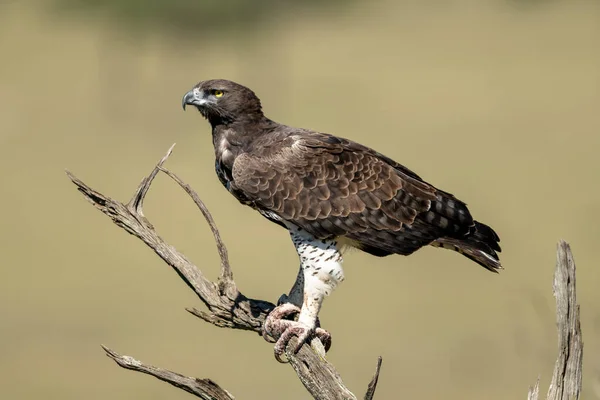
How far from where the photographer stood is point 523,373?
12297mm

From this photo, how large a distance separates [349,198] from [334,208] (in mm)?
134

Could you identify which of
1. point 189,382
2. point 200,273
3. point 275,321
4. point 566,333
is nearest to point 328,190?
point 275,321

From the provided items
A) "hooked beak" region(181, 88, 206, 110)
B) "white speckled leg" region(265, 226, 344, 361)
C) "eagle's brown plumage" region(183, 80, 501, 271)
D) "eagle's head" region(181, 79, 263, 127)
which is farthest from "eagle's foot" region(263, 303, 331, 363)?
"hooked beak" region(181, 88, 206, 110)

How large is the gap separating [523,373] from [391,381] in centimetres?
200

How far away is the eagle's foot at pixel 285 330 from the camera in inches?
251

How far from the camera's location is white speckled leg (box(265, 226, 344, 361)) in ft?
21.6

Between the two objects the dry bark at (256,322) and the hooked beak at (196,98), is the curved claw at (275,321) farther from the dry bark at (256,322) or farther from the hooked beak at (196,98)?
the hooked beak at (196,98)

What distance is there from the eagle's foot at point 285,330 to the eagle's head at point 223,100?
4.31ft

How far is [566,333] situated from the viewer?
5359 millimetres

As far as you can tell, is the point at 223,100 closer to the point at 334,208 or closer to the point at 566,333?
the point at 334,208

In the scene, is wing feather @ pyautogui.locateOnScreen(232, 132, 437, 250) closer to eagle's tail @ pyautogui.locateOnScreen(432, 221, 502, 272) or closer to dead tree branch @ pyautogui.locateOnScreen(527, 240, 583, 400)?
eagle's tail @ pyautogui.locateOnScreen(432, 221, 502, 272)

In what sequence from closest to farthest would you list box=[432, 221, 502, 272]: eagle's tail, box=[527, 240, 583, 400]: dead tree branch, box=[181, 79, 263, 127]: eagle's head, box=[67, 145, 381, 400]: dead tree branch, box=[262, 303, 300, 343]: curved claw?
box=[527, 240, 583, 400]: dead tree branch
box=[67, 145, 381, 400]: dead tree branch
box=[262, 303, 300, 343]: curved claw
box=[432, 221, 502, 272]: eagle's tail
box=[181, 79, 263, 127]: eagle's head

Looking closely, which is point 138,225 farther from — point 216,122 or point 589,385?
point 589,385

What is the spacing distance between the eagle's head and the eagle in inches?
9.8
